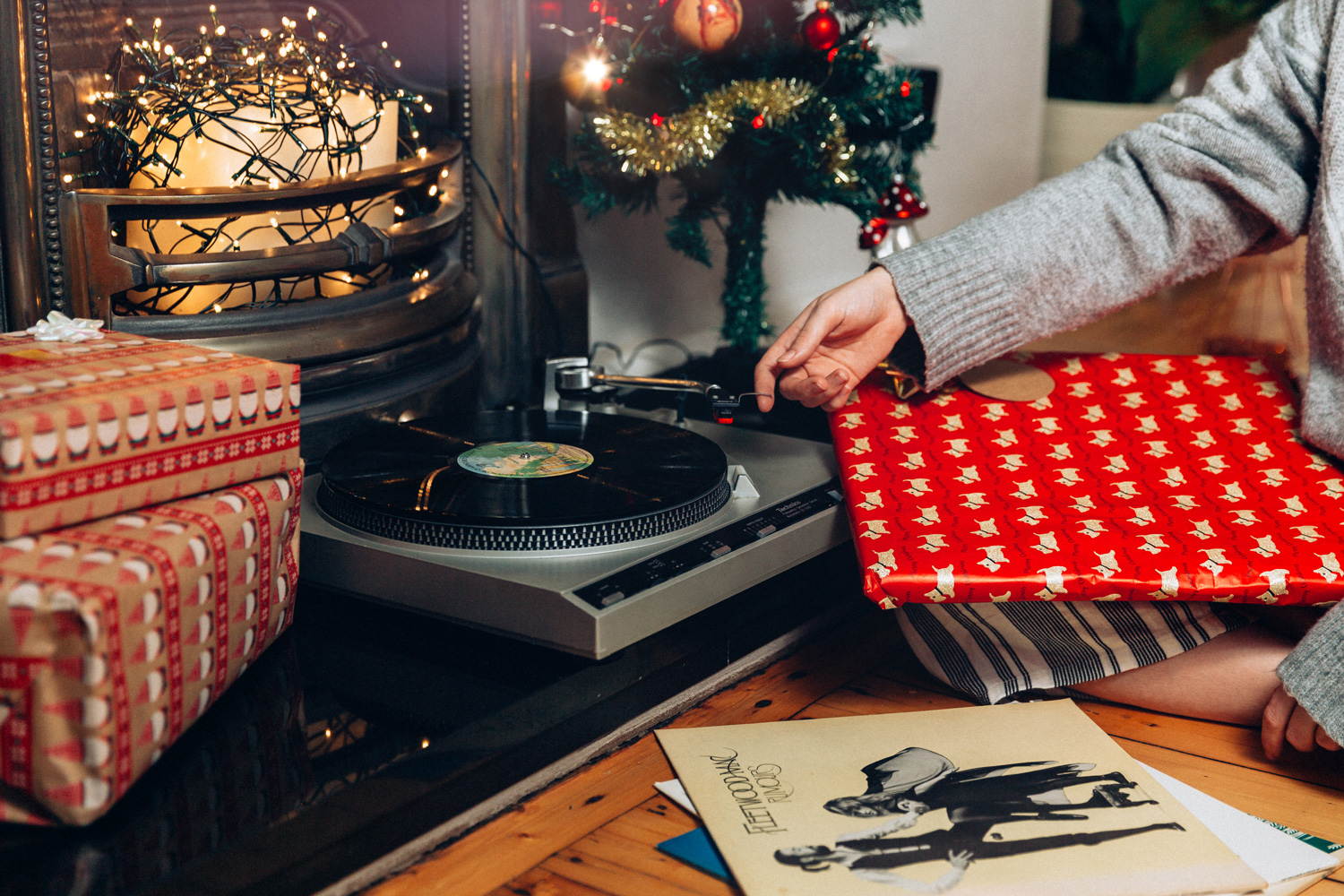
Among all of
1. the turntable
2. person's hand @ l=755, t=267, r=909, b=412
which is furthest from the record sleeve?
person's hand @ l=755, t=267, r=909, b=412

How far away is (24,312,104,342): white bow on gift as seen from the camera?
2.27ft

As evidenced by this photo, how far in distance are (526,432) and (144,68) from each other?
42 centimetres

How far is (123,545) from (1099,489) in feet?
2.10

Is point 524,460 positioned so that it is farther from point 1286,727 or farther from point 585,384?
point 1286,727

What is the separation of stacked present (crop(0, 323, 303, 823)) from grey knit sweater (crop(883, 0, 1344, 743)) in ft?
1.75

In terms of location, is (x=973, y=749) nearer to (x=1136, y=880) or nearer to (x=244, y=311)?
(x=1136, y=880)

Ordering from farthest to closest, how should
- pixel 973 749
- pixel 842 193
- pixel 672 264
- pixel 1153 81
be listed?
1. pixel 1153 81
2. pixel 672 264
3. pixel 842 193
4. pixel 973 749

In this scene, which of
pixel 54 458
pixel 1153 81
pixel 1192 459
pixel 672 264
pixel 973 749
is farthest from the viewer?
pixel 1153 81

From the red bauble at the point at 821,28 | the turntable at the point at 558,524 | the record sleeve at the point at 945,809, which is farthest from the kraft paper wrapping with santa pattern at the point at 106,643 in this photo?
the red bauble at the point at 821,28

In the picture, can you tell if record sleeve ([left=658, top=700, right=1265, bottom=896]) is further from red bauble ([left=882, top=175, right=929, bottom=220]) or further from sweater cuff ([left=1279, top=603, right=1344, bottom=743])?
red bauble ([left=882, top=175, right=929, bottom=220])

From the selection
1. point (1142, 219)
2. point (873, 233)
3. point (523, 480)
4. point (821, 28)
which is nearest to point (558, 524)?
point (523, 480)

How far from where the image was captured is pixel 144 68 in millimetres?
953

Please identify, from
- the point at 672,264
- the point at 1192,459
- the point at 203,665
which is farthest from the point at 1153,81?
the point at 203,665

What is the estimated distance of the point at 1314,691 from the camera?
74 cm
